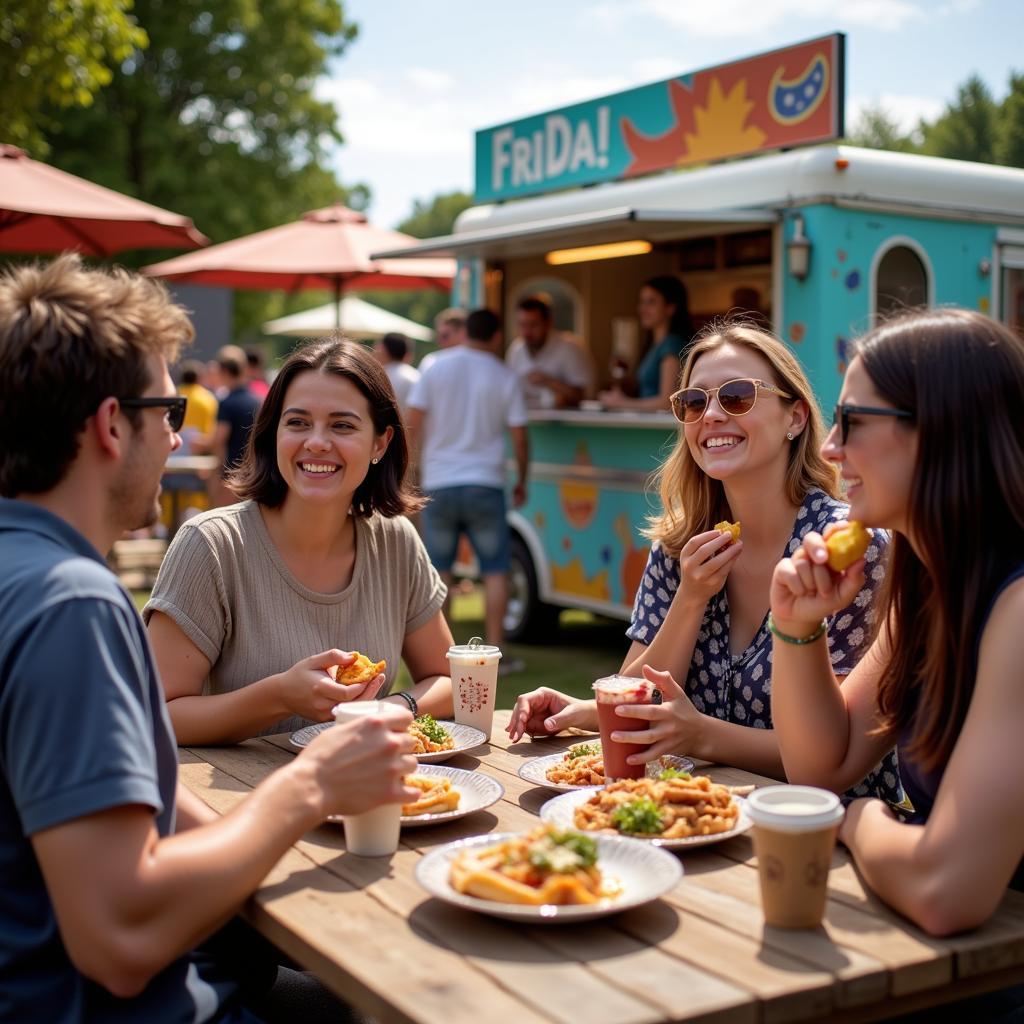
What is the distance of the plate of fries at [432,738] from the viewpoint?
2.57 metres

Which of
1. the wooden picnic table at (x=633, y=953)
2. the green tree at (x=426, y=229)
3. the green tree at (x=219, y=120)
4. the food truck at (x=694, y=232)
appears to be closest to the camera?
the wooden picnic table at (x=633, y=953)

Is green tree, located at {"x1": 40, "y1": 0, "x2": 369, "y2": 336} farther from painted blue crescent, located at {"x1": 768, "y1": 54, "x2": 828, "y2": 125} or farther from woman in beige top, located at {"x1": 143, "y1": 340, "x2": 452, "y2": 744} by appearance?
woman in beige top, located at {"x1": 143, "y1": 340, "x2": 452, "y2": 744}

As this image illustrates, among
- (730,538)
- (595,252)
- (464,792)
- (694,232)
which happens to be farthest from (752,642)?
(595,252)

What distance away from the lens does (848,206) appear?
6562 millimetres

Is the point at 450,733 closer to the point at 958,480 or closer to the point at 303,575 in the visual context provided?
the point at 303,575

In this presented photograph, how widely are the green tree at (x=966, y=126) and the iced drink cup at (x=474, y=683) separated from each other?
19.7 meters

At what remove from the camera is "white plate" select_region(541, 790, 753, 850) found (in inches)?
77.3

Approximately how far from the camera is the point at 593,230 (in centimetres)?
727

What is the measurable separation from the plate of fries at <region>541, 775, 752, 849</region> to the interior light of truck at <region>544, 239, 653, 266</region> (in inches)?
276

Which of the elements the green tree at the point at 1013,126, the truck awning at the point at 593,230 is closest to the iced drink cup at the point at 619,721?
the truck awning at the point at 593,230

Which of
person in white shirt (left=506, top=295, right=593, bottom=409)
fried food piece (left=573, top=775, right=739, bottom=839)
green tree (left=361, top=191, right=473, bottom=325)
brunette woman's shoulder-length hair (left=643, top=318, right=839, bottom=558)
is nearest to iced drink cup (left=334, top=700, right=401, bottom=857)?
fried food piece (left=573, top=775, right=739, bottom=839)

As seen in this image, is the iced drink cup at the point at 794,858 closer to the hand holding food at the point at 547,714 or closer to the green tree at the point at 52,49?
the hand holding food at the point at 547,714

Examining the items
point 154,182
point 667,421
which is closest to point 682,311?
point 667,421

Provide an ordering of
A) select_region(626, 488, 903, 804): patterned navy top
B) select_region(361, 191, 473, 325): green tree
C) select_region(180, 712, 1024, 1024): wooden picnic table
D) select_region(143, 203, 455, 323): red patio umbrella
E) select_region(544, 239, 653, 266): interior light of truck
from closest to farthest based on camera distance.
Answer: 1. select_region(180, 712, 1024, 1024): wooden picnic table
2. select_region(626, 488, 903, 804): patterned navy top
3. select_region(544, 239, 653, 266): interior light of truck
4. select_region(143, 203, 455, 323): red patio umbrella
5. select_region(361, 191, 473, 325): green tree
